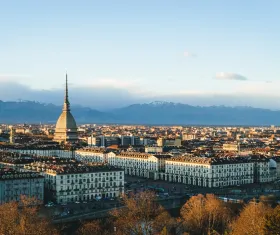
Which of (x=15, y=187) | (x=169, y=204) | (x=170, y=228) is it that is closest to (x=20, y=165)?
(x=15, y=187)

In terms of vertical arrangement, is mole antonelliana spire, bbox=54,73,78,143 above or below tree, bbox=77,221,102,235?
above

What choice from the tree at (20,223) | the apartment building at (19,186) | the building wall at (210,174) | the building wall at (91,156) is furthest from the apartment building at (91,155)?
the tree at (20,223)

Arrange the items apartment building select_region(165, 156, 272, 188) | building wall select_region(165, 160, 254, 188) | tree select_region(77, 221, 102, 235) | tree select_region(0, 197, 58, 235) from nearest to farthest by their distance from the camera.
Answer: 1. tree select_region(0, 197, 58, 235)
2. tree select_region(77, 221, 102, 235)
3. building wall select_region(165, 160, 254, 188)
4. apartment building select_region(165, 156, 272, 188)

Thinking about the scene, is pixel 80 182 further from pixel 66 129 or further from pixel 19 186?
pixel 66 129

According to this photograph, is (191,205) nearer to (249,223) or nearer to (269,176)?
(249,223)

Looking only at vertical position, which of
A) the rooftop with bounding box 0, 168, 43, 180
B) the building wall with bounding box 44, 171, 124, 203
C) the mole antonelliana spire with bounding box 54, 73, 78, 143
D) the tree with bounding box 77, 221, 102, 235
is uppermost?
the mole antonelliana spire with bounding box 54, 73, 78, 143

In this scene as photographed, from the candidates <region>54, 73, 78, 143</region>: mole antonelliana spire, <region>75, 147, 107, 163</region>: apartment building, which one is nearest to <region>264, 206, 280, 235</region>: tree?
<region>75, 147, 107, 163</region>: apartment building

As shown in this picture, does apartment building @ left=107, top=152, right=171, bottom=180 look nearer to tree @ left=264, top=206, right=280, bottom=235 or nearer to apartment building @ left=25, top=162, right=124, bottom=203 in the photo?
apartment building @ left=25, top=162, right=124, bottom=203

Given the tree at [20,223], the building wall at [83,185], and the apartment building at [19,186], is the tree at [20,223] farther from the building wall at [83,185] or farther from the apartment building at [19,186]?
the building wall at [83,185]
